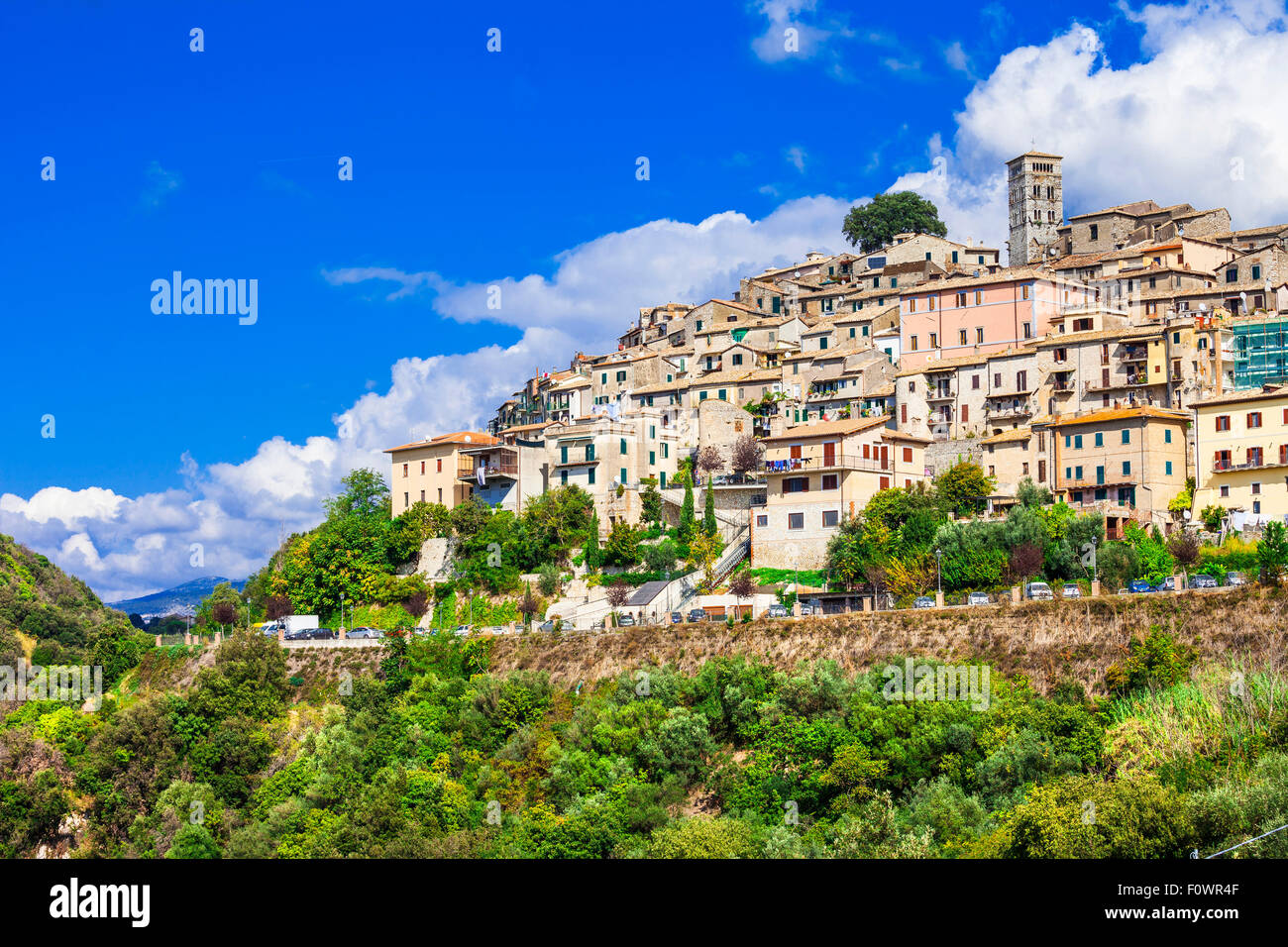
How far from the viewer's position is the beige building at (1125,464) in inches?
2315

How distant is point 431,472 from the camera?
7788 cm

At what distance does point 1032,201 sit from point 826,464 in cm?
5652

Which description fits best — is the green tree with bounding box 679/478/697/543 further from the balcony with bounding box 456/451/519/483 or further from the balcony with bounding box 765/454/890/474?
the balcony with bounding box 456/451/519/483

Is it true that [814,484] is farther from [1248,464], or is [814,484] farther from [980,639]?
[1248,464]

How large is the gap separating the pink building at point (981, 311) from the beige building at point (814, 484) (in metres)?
13.7

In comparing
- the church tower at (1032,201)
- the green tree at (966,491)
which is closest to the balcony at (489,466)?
the green tree at (966,491)

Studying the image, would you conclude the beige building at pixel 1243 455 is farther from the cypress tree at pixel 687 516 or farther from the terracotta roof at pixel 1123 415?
the cypress tree at pixel 687 516

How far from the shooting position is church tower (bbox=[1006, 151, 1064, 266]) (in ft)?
358

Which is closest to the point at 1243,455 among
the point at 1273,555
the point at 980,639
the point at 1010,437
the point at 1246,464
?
the point at 1246,464

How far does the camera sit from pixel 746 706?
4691 centimetres

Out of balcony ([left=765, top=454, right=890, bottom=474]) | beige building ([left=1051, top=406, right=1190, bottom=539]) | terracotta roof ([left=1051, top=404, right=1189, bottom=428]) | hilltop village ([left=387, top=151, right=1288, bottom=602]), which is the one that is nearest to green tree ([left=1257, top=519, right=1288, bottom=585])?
hilltop village ([left=387, top=151, right=1288, bottom=602])

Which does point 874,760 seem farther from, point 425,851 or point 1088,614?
point 425,851
